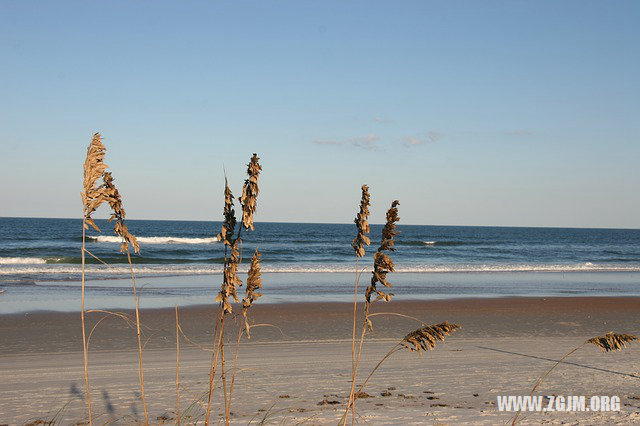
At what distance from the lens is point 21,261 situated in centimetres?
3403

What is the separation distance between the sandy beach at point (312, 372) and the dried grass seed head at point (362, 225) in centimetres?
152

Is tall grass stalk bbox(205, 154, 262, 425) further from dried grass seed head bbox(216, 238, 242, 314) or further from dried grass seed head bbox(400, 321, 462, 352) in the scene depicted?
dried grass seed head bbox(400, 321, 462, 352)

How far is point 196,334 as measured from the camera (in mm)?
12023

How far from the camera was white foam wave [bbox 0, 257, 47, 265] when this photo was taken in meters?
32.9

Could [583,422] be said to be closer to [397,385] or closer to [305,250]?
[397,385]

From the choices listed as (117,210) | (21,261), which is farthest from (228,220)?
(21,261)

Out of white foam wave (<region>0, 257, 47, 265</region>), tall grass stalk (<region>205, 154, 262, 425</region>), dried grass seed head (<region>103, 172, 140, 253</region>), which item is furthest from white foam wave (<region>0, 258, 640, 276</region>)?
tall grass stalk (<region>205, 154, 262, 425</region>)

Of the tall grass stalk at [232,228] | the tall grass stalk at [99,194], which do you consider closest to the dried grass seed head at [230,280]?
the tall grass stalk at [232,228]

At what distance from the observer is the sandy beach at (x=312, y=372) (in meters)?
5.94

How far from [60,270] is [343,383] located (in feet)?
75.9

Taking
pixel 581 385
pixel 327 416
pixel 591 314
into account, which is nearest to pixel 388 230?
pixel 327 416

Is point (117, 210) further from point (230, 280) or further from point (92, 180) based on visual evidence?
point (230, 280)

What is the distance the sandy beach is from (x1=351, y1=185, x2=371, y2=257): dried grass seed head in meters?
1.52

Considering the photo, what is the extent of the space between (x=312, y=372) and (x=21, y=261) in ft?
101
